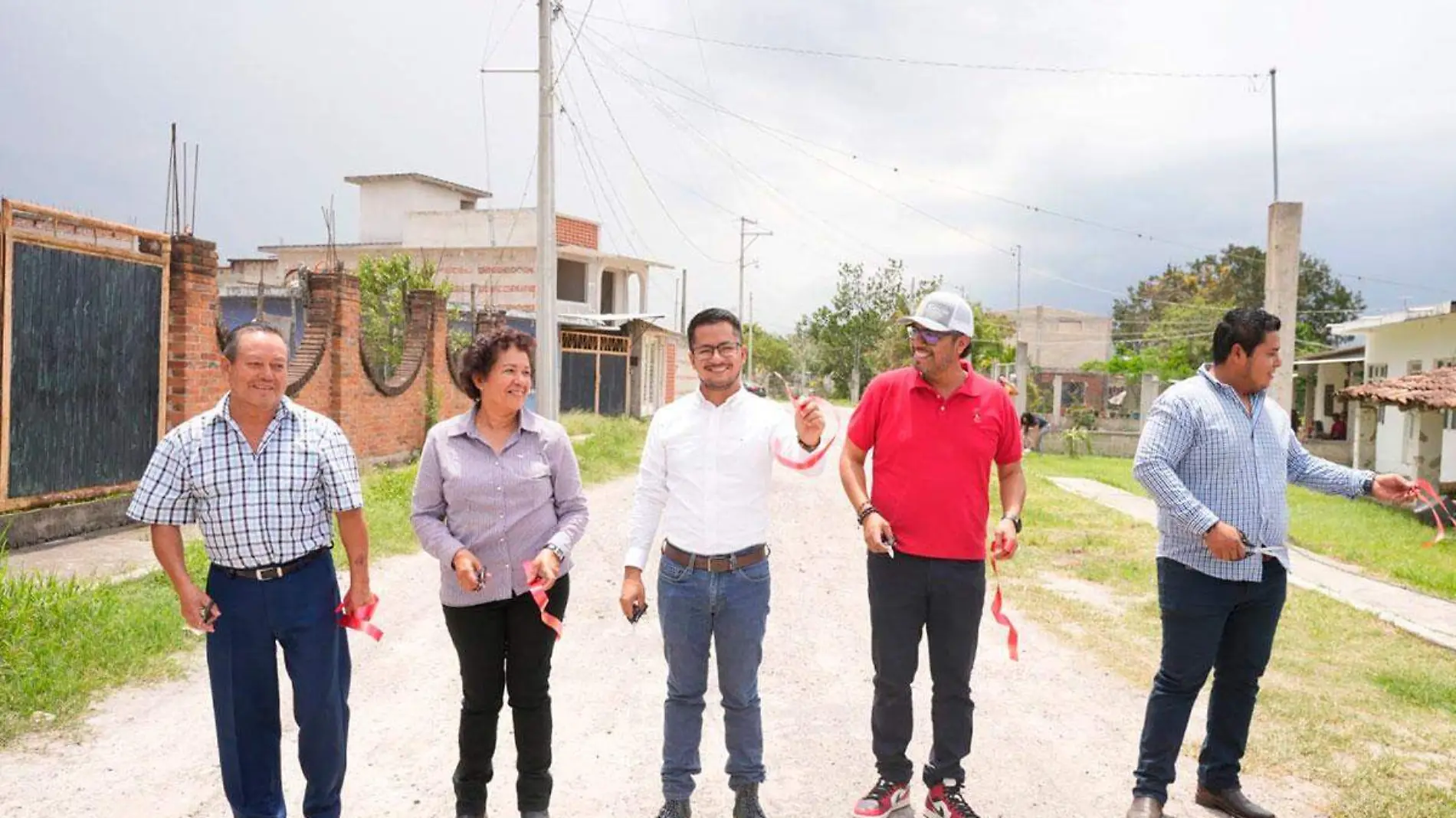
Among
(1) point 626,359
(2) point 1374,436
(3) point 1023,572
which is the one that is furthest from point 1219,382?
(1) point 626,359

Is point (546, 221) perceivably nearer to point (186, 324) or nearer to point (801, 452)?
point (186, 324)

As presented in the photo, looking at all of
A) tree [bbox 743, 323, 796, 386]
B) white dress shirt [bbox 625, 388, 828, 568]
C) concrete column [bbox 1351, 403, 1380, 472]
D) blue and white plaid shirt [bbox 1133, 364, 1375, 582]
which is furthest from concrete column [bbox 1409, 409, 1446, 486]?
tree [bbox 743, 323, 796, 386]

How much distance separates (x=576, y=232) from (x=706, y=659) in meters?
A: 35.1

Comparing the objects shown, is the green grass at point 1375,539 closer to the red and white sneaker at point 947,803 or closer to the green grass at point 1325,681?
the green grass at point 1325,681

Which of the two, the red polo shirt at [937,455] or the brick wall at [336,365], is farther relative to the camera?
the brick wall at [336,365]

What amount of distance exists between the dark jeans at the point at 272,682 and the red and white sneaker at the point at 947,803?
207 cm

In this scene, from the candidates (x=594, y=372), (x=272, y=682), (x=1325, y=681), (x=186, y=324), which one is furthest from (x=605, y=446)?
(x=272, y=682)

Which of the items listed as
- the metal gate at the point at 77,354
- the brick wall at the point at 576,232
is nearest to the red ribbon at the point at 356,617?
the metal gate at the point at 77,354

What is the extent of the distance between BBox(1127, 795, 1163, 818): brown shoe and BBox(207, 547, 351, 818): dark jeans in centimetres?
280

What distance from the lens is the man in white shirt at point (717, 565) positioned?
3.76m

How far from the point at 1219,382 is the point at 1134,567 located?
6.13 metres

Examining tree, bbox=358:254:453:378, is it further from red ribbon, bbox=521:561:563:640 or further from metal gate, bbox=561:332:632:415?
red ribbon, bbox=521:561:563:640

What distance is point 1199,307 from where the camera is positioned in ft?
155

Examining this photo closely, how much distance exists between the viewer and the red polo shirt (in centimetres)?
383
